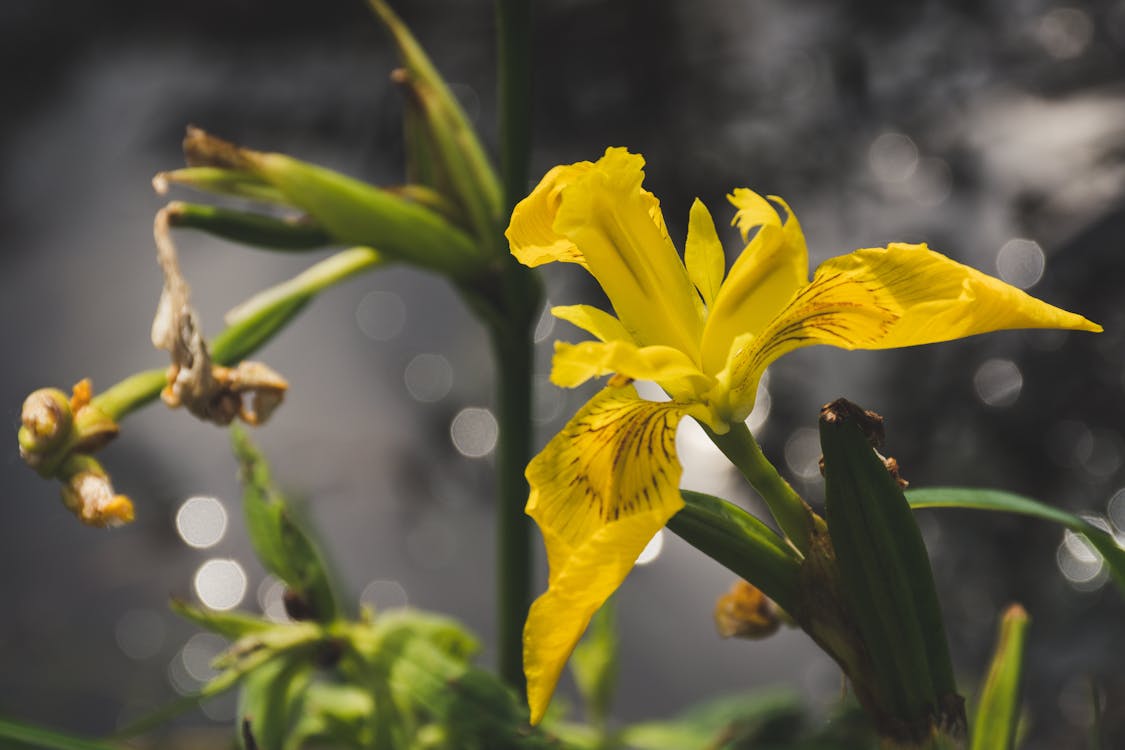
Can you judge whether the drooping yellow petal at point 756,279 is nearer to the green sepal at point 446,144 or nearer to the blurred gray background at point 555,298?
the green sepal at point 446,144

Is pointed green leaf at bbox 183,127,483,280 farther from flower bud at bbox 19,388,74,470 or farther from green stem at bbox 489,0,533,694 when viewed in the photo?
flower bud at bbox 19,388,74,470

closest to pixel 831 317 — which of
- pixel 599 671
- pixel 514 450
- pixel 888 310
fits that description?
pixel 888 310

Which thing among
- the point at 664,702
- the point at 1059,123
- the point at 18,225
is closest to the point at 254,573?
the point at 664,702

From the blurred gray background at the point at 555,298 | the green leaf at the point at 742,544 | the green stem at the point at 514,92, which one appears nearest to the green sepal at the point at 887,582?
the green leaf at the point at 742,544

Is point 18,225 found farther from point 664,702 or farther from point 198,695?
point 198,695

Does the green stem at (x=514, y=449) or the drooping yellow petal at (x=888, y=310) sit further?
the green stem at (x=514, y=449)

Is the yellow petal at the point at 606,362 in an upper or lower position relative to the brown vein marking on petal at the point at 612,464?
upper

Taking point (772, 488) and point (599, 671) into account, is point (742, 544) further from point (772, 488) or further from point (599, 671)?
point (599, 671)
